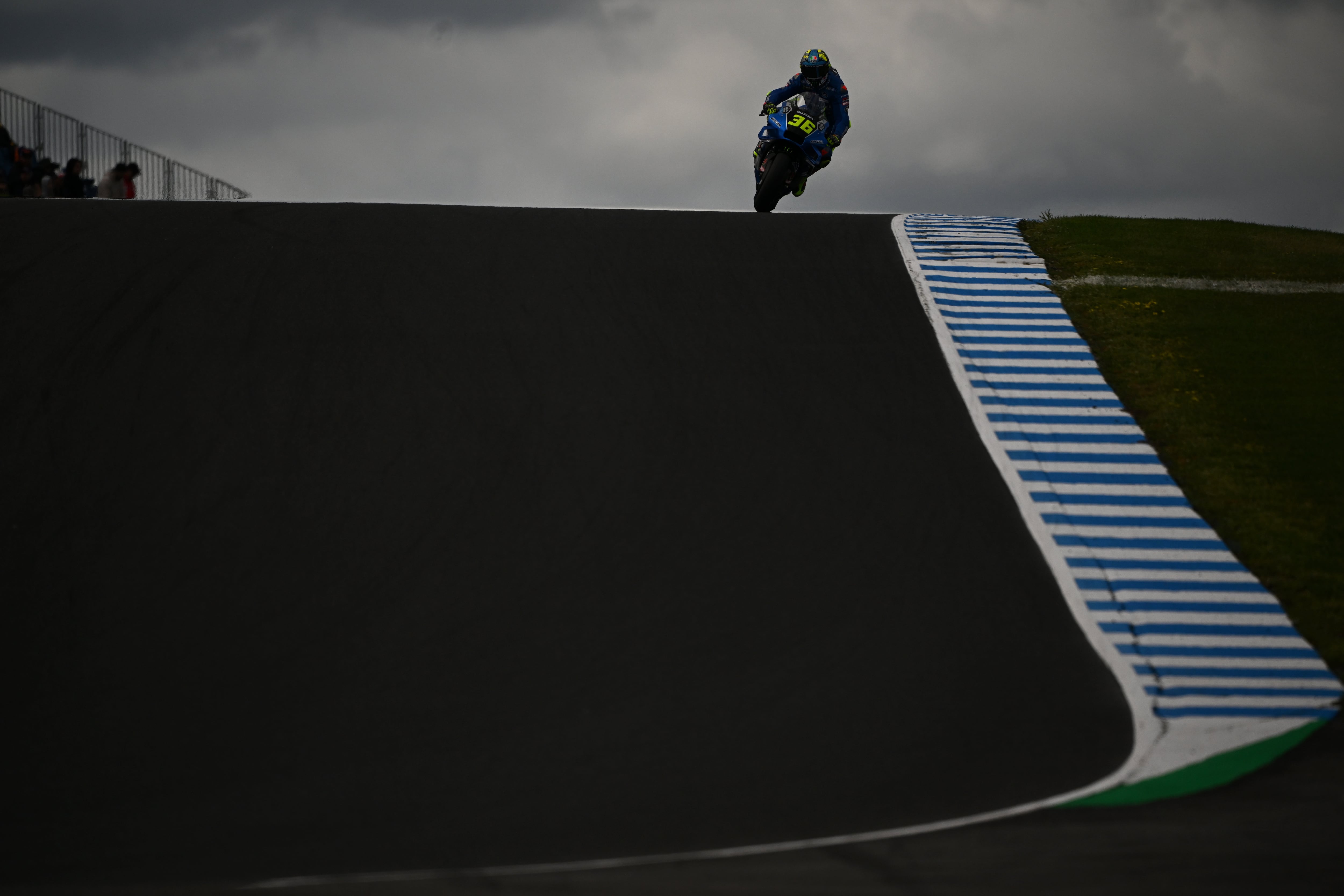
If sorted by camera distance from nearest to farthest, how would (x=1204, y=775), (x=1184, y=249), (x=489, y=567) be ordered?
1. (x=1204, y=775)
2. (x=489, y=567)
3. (x=1184, y=249)

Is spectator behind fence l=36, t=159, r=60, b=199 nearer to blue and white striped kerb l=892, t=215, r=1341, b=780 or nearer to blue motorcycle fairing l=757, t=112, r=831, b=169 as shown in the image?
blue motorcycle fairing l=757, t=112, r=831, b=169

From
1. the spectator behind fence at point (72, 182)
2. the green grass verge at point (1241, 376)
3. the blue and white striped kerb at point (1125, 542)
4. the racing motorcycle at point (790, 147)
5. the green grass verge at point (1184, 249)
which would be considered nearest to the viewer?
the blue and white striped kerb at point (1125, 542)

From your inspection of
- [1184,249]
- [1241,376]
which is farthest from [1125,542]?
[1184,249]

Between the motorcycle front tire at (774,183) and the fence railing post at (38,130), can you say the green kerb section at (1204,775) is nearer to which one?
→ the motorcycle front tire at (774,183)

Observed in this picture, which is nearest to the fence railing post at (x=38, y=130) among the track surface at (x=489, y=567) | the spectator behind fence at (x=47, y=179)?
the spectator behind fence at (x=47, y=179)

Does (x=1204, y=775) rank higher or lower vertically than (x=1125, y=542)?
lower

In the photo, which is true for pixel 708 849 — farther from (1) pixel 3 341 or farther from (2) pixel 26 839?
(1) pixel 3 341

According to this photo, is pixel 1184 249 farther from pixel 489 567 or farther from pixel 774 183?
pixel 489 567

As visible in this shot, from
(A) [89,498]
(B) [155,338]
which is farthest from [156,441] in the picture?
(B) [155,338]

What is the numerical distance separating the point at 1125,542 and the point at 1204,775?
2.34m

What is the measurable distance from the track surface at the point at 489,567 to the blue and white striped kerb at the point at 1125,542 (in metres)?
0.25

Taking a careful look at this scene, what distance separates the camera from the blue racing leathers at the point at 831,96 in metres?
14.0

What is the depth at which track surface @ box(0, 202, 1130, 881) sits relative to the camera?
210 inches

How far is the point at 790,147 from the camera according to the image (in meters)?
13.7
